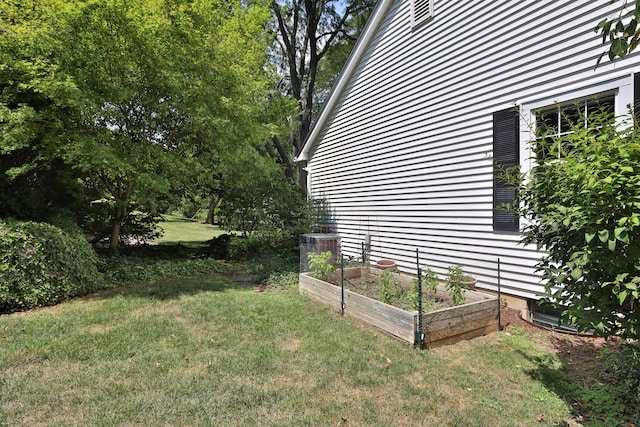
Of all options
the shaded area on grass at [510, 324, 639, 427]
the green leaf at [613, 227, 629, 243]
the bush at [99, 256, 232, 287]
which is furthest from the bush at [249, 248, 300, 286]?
the green leaf at [613, 227, 629, 243]

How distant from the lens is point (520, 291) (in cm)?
502

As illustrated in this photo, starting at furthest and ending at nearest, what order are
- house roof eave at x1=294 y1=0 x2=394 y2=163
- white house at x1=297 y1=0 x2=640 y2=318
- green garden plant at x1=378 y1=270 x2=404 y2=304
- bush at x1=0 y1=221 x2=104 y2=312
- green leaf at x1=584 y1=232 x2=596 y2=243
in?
house roof eave at x1=294 y1=0 x2=394 y2=163
bush at x1=0 y1=221 x2=104 y2=312
green garden plant at x1=378 y1=270 x2=404 y2=304
white house at x1=297 y1=0 x2=640 y2=318
green leaf at x1=584 y1=232 x2=596 y2=243

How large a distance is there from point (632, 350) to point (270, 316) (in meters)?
4.13

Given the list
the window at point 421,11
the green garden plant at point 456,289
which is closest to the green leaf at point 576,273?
the green garden plant at point 456,289

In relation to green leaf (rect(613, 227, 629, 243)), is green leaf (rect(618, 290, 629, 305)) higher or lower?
Result: lower

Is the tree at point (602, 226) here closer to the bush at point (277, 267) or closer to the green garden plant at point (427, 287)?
the green garden plant at point (427, 287)

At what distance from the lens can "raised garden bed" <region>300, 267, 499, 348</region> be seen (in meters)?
3.98

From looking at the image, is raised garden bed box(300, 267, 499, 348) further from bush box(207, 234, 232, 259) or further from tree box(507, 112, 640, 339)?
bush box(207, 234, 232, 259)

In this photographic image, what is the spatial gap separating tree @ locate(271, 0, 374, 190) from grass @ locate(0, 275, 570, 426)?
11.5 m

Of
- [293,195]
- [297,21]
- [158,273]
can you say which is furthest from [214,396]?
[297,21]

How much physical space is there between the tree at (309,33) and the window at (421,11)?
9258 millimetres

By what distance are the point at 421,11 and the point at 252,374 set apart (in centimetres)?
719

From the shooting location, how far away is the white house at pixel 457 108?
454cm

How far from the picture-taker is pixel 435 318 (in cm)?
402
